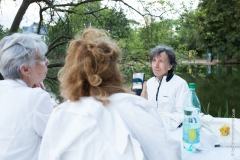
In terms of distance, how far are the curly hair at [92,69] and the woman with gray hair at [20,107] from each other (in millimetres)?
346

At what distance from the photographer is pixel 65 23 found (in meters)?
6.53

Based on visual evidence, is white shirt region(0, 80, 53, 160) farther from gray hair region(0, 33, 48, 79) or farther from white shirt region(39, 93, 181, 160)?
white shirt region(39, 93, 181, 160)

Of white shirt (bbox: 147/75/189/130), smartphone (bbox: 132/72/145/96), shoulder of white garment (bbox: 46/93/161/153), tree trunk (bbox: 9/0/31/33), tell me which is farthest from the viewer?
tree trunk (bbox: 9/0/31/33)

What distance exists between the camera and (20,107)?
4.91ft

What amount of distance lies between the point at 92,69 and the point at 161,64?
1.72 meters

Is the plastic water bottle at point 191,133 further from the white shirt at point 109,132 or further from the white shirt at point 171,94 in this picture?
the white shirt at point 171,94

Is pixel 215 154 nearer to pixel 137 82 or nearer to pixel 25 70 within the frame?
pixel 137 82

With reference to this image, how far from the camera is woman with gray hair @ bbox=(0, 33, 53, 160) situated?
1.49 meters

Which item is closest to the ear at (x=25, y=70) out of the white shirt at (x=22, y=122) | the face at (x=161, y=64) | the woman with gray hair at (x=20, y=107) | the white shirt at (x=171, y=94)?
the woman with gray hair at (x=20, y=107)

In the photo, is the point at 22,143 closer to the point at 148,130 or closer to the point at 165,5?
the point at 148,130

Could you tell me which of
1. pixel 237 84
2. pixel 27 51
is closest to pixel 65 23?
pixel 27 51

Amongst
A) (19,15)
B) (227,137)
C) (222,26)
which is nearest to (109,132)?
(227,137)

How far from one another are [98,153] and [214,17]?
25.1 metres

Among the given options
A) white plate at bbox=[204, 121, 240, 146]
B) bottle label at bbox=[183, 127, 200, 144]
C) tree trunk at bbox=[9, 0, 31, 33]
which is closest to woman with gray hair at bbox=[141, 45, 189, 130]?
white plate at bbox=[204, 121, 240, 146]
